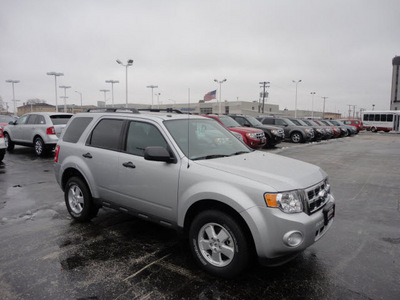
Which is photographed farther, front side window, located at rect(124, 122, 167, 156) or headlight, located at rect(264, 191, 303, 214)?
front side window, located at rect(124, 122, 167, 156)

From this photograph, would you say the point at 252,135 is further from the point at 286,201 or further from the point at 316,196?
the point at 286,201

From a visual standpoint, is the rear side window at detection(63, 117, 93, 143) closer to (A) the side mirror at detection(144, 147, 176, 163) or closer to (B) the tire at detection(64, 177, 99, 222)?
(B) the tire at detection(64, 177, 99, 222)

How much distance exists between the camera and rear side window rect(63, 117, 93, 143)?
4938 millimetres

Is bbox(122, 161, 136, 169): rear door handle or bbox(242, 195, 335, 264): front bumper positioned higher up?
bbox(122, 161, 136, 169): rear door handle

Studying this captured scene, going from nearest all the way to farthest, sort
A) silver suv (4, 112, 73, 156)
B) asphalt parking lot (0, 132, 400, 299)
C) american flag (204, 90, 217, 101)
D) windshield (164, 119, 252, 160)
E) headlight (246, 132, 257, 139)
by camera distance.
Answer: asphalt parking lot (0, 132, 400, 299) → windshield (164, 119, 252, 160) → silver suv (4, 112, 73, 156) → headlight (246, 132, 257, 139) → american flag (204, 90, 217, 101)

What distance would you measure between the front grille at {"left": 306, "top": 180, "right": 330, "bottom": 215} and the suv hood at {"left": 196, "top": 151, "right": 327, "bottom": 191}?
0.06m

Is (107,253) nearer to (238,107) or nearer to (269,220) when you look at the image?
(269,220)

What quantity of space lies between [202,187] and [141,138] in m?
1.30

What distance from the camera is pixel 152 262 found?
3.55 metres

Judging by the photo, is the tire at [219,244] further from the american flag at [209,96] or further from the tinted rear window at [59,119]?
the american flag at [209,96]

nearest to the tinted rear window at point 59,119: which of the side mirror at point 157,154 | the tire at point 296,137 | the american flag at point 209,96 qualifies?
the side mirror at point 157,154

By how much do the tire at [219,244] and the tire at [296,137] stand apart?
18.5 meters

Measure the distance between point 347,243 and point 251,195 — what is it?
208 centimetres

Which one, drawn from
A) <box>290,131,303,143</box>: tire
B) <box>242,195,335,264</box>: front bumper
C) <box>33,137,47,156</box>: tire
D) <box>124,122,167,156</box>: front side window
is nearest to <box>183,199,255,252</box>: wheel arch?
<box>242,195,335,264</box>: front bumper
